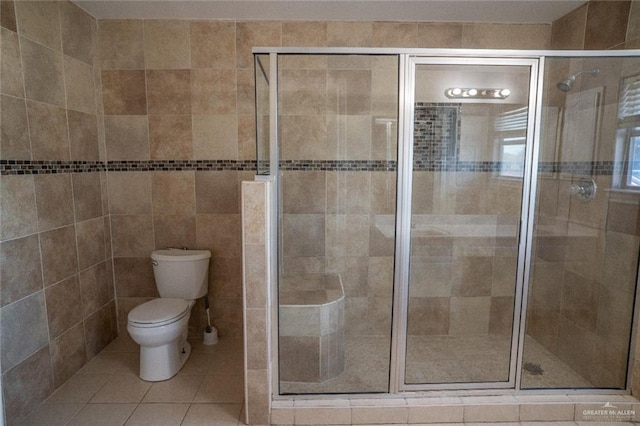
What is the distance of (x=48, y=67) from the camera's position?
2.10 m

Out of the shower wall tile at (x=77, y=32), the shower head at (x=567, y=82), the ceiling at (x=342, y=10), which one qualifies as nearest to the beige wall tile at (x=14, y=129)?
the shower wall tile at (x=77, y=32)

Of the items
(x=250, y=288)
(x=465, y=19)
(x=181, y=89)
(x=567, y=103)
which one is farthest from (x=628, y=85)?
(x=181, y=89)

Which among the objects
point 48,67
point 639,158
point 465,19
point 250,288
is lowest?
point 250,288

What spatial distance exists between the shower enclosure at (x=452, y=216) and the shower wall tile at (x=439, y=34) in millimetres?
520

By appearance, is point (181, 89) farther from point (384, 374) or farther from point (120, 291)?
point (384, 374)

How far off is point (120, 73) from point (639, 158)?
3.40 metres

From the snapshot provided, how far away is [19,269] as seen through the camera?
74.2 inches

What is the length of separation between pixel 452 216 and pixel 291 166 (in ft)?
3.94

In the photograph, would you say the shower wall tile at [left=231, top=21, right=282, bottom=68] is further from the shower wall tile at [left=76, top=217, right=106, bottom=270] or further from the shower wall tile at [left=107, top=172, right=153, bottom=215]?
the shower wall tile at [left=76, top=217, right=106, bottom=270]

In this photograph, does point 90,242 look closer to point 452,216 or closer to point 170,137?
point 170,137

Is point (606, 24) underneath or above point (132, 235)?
above

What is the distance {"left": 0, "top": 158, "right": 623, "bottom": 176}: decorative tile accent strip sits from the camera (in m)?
2.03

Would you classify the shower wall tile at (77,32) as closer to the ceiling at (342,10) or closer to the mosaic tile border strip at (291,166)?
the ceiling at (342,10)

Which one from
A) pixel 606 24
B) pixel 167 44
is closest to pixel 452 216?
pixel 606 24
